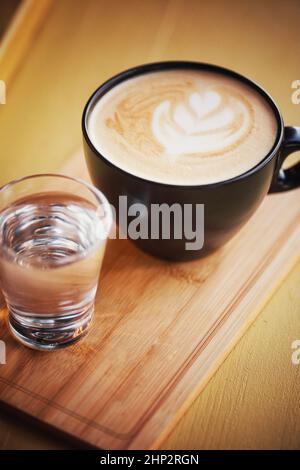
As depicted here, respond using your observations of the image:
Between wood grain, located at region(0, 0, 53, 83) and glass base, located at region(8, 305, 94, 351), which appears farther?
wood grain, located at region(0, 0, 53, 83)

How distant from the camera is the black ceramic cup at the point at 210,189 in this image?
0.85 metres

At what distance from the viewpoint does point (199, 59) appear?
51.7 inches

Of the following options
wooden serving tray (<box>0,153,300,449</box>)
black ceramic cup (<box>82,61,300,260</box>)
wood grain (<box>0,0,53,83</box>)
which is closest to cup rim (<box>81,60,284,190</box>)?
black ceramic cup (<box>82,61,300,260</box>)

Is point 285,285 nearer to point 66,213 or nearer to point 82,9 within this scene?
point 66,213

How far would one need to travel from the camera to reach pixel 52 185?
890 mm

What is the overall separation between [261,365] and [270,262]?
0.50ft

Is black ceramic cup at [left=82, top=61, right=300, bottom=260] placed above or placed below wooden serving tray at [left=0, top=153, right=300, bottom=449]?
above

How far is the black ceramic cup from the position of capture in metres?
0.85

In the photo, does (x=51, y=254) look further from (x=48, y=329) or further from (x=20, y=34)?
(x=20, y=34)

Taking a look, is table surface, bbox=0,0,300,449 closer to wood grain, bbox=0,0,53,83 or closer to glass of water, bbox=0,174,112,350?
wood grain, bbox=0,0,53,83

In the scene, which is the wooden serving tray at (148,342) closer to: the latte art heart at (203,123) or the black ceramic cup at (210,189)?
the black ceramic cup at (210,189)

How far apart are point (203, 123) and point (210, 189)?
143 mm

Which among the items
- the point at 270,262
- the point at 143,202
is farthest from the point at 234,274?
the point at 143,202

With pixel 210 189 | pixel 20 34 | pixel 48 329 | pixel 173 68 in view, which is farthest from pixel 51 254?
pixel 20 34
